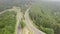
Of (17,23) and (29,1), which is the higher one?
(29,1)

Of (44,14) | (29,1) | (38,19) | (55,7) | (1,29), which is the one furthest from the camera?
(29,1)

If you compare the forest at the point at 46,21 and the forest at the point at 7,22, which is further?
the forest at the point at 46,21

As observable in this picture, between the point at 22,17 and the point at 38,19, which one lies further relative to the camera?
the point at 22,17

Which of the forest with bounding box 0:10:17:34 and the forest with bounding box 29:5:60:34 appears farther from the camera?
the forest with bounding box 29:5:60:34

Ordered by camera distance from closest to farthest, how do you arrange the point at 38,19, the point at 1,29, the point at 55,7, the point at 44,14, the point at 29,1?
the point at 1,29
the point at 38,19
the point at 44,14
the point at 55,7
the point at 29,1

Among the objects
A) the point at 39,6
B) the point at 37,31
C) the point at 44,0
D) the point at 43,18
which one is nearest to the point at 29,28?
the point at 37,31

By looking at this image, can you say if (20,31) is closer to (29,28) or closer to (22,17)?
(29,28)

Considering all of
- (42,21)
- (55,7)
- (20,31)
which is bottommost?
(20,31)
